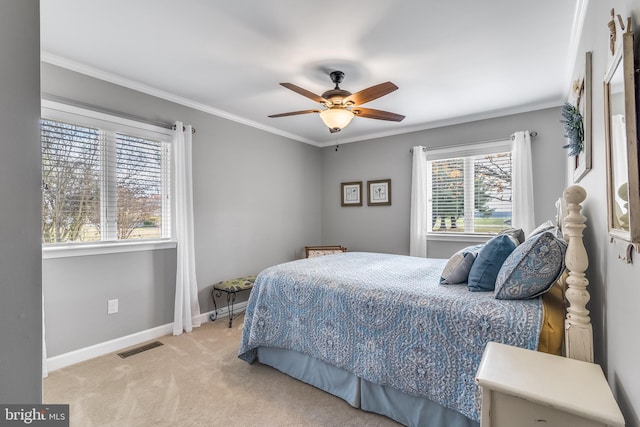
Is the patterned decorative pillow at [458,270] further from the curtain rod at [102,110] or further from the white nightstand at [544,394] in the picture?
the curtain rod at [102,110]

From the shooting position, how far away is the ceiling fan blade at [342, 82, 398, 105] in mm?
2340

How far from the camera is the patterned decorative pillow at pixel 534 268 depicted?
1.50 meters

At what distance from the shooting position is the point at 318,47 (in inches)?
90.7

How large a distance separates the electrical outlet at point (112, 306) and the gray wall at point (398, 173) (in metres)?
3.22

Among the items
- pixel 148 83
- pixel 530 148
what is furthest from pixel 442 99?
pixel 148 83

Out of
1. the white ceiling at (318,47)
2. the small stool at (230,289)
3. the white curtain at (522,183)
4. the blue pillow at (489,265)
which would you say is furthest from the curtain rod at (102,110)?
the white curtain at (522,183)

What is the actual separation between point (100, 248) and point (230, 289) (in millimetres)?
1301

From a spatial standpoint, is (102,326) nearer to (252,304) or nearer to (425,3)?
(252,304)

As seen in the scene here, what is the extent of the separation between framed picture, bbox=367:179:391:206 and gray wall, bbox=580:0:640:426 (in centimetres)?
287

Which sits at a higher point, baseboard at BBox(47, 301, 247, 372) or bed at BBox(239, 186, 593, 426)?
bed at BBox(239, 186, 593, 426)

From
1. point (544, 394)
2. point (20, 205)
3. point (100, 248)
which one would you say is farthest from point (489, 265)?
point (100, 248)

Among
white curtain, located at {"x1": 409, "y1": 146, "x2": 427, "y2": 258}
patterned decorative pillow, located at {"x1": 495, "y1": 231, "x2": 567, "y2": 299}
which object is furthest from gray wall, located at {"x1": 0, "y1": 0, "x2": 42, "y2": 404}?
white curtain, located at {"x1": 409, "y1": 146, "x2": 427, "y2": 258}

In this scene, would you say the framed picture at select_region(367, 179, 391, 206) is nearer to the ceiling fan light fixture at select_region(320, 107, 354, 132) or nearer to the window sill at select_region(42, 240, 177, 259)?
the ceiling fan light fixture at select_region(320, 107, 354, 132)

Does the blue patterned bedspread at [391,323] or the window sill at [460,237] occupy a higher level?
the window sill at [460,237]
